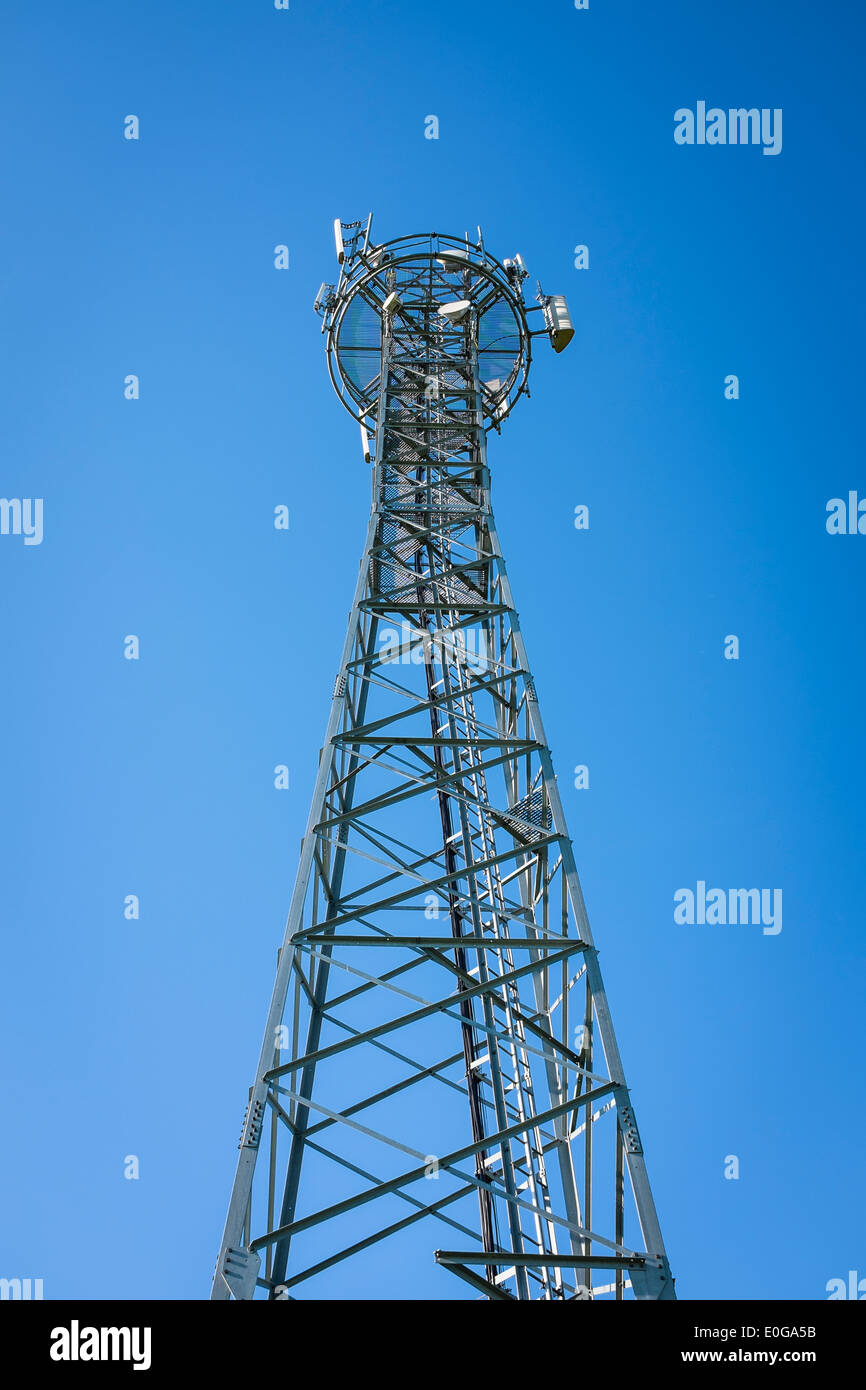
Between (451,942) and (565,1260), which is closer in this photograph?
(565,1260)

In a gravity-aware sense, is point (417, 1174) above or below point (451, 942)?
below

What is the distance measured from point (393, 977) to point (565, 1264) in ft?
11.9

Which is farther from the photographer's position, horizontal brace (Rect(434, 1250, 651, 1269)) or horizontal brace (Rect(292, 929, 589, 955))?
horizontal brace (Rect(292, 929, 589, 955))

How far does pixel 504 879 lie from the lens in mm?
10391

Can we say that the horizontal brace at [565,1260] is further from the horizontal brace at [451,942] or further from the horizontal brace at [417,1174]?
the horizontal brace at [451,942]

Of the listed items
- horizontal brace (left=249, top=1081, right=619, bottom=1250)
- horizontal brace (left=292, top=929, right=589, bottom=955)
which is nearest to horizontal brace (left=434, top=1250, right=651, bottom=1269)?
horizontal brace (left=249, top=1081, right=619, bottom=1250)

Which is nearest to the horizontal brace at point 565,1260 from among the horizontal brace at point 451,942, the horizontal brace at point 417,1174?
the horizontal brace at point 417,1174

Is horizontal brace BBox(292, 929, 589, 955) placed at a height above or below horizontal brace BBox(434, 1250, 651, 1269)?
above

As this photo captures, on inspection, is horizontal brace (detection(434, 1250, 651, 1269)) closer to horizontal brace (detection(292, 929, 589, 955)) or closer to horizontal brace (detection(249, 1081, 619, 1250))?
horizontal brace (detection(249, 1081, 619, 1250))

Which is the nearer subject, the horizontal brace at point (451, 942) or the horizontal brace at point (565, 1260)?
the horizontal brace at point (565, 1260)

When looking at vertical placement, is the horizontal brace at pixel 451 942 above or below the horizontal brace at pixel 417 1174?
above

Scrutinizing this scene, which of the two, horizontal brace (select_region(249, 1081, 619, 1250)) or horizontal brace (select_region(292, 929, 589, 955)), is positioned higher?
horizontal brace (select_region(292, 929, 589, 955))
